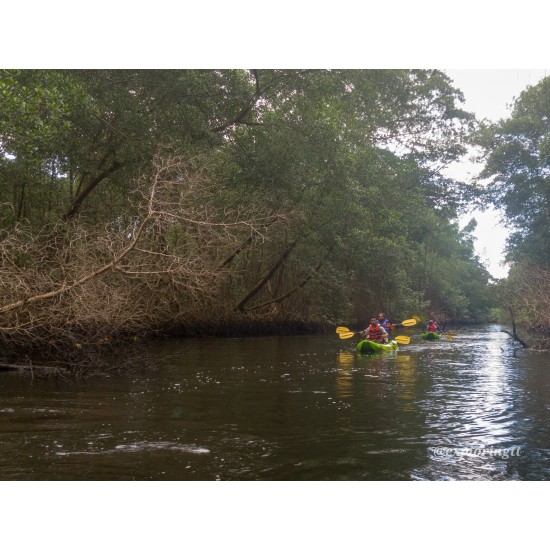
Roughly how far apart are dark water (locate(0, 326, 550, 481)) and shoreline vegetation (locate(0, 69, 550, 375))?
1.55m

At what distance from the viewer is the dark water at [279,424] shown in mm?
5016

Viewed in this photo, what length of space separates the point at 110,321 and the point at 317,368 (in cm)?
390

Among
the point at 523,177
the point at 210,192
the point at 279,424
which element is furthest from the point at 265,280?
the point at 279,424

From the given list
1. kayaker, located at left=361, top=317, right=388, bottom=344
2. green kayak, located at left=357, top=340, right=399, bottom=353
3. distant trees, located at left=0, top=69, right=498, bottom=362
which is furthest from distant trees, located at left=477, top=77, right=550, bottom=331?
green kayak, located at left=357, top=340, right=399, bottom=353

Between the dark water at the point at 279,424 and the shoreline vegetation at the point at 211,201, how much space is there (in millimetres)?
1551

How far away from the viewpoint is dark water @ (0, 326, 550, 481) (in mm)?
5016

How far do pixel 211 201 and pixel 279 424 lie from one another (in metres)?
8.54

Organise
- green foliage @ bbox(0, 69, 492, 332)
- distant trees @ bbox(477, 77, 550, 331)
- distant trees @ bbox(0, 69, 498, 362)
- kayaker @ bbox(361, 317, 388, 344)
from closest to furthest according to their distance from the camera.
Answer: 1. distant trees @ bbox(0, 69, 498, 362)
2. green foliage @ bbox(0, 69, 492, 332)
3. kayaker @ bbox(361, 317, 388, 344)
4. distant trees @ bbox(477, 77, 550, 331)

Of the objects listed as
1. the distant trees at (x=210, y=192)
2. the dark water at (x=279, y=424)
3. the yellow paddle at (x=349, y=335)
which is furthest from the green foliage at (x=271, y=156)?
the yellow paddle at (x=349, y=335)

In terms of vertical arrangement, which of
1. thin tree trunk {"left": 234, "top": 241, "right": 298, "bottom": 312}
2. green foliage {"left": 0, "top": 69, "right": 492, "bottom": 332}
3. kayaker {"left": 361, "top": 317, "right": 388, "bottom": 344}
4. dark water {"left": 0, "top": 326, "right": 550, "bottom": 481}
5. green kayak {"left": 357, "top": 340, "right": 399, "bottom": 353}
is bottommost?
dark water {"left": 0, "top": 326, "right": 550, "bottom": 481}

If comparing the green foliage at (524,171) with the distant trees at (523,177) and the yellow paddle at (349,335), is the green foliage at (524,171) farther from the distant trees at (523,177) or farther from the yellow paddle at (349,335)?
the yellow paddle at (349,335)

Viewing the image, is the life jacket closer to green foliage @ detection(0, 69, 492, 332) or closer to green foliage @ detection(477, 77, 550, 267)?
green foliage @ detection(0, 69, 492, 332)
